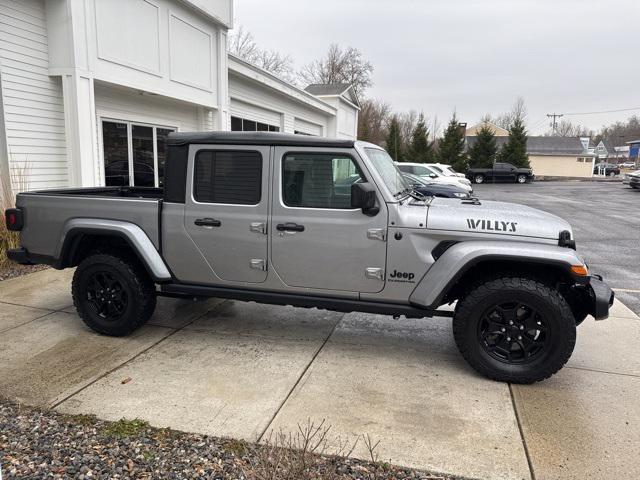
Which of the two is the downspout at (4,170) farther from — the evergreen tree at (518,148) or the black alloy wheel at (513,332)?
the evergreen tree at (518,148)

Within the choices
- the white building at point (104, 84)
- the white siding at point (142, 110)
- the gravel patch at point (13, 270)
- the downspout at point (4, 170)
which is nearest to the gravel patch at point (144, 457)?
the gravel patch at point (13, 270)

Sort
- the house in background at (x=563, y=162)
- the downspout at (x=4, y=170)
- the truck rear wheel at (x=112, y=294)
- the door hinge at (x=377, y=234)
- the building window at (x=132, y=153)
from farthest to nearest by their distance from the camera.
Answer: the house in background at (x=563, y=162)
the building window at (x=132, y=153)
the downspout at (x=4, y=170)
the truck rear wheel at (x=112, y=294)
the door hinge at (x=377, y=234)

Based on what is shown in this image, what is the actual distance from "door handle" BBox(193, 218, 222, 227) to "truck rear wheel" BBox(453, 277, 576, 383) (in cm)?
218

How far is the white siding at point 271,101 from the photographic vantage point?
576 inches

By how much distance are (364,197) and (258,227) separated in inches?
39.1

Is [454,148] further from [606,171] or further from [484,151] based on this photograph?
[606,171]

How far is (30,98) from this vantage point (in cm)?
816

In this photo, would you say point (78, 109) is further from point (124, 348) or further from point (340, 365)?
point (340, 365)

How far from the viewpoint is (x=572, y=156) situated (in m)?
56.7

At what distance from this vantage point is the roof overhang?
13742mm

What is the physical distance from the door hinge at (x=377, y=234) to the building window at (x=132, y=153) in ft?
21.7

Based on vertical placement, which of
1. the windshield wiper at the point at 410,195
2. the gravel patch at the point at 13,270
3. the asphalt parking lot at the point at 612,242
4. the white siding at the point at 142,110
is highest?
the white siding at the point at 142,110

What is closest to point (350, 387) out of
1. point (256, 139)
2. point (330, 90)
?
point (256, 139)

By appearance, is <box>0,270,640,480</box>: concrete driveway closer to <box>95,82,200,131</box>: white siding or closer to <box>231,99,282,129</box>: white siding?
<box>95,82,200,131</box>: white siding
